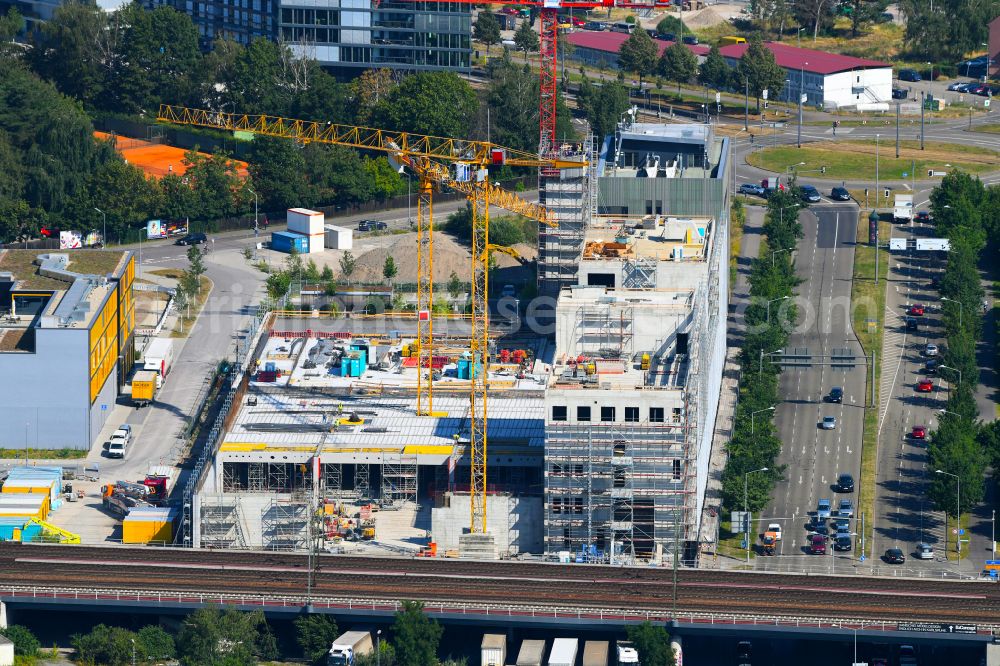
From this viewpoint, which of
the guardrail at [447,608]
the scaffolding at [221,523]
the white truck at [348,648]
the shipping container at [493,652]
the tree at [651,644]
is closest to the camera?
the tree at [651,644]

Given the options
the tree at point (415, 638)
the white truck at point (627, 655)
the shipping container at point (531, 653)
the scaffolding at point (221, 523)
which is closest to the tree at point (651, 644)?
the white truck at point (627, 655)

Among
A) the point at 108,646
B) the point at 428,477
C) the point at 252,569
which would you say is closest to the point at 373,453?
the point at 428,477

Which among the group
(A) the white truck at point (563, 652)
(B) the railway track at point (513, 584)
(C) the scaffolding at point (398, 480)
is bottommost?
(A) the white truck at point (563, 652)

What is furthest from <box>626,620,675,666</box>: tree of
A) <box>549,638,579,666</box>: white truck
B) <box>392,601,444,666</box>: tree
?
<box>392,601,444,666</box>: tree

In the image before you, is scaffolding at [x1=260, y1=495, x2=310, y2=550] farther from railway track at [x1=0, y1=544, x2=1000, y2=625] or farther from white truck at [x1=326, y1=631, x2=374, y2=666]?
white truck at [x1=326, y1=631, x2=374, y2=666]

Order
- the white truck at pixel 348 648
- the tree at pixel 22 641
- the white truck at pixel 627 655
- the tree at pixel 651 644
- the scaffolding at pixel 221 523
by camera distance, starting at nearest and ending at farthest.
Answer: the tree at pixel 651 644 < the white truck at pixel 627 655 < the white truck at pixel 348 648 < the tree at pixel 22 641 < the scaffolding at pixel 221 523

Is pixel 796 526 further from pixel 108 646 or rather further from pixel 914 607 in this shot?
pixel 108 646

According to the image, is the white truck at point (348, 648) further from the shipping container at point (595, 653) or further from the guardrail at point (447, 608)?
the shipping container at point (595, 653)
